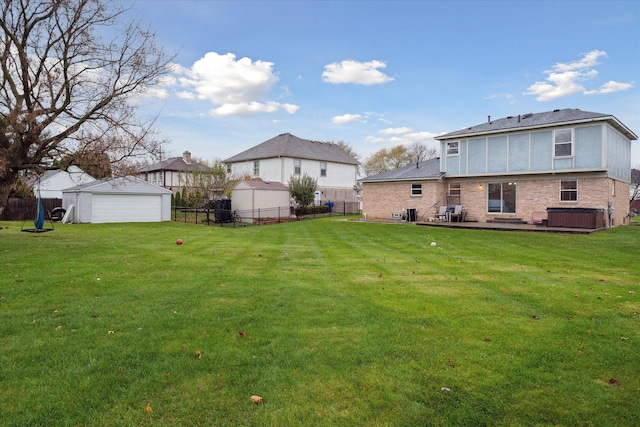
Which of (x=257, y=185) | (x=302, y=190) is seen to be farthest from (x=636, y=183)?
(x=257, y=185)

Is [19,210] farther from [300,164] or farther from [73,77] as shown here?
[300,164]

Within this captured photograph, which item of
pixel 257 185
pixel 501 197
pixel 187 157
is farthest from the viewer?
pixel 187 157

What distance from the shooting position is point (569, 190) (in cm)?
→ 1939

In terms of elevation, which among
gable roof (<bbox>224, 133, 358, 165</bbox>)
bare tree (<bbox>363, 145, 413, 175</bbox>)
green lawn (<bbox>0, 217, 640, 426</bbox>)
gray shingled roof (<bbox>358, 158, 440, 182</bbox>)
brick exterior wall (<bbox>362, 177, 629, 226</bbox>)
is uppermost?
bare tree (<bbox>363, 145, 413, 175</bbox>)

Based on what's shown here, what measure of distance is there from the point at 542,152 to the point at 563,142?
104 cm

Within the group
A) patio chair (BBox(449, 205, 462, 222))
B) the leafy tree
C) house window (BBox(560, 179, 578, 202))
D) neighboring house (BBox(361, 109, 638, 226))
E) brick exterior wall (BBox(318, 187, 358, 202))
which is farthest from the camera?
brick exterior wall (BBox(318, 187, 358, 202))

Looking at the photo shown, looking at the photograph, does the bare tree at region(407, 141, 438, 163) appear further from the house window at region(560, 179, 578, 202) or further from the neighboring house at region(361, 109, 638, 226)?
the house window at region(560, 179, 578, 202)

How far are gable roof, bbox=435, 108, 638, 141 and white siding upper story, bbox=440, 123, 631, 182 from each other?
1.20ft

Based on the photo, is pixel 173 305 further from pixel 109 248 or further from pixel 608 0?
pixel 608 0

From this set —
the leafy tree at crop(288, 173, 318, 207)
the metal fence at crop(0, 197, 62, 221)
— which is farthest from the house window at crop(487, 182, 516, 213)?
the metal fence at crop(0, 197, 62, 221)

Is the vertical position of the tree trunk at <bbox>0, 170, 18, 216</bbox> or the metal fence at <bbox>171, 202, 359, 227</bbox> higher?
the tree trunk at <bbox>0, 170, 18, 216</bbox>

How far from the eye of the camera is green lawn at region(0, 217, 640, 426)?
9.33 ft

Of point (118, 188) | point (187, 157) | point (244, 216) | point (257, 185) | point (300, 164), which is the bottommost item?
point (244, 216)

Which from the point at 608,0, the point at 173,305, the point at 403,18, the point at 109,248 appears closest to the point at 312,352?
the point at 173,305
